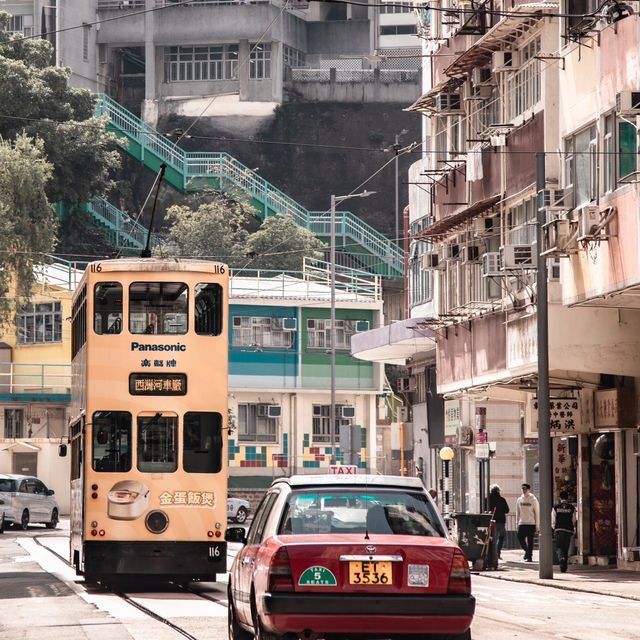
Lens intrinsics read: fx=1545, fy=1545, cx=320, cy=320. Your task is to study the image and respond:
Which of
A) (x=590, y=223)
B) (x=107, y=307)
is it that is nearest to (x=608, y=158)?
(x=590, y=223)

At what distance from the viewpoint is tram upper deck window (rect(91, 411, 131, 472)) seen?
21328mm

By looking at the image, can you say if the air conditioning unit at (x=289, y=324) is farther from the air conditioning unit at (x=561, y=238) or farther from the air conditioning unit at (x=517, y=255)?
the air conditioning unit at (x=561, y=238)

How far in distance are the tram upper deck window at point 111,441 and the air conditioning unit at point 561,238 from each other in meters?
7.73

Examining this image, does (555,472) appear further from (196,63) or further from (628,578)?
(196,63)

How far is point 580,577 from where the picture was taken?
88.4 ft

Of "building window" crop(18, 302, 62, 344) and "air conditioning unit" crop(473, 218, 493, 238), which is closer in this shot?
"air conditioning unit" crop(473, 218, 493, 238)

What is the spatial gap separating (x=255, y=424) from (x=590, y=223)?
42.9 m

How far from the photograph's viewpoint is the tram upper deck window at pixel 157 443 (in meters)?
21.5

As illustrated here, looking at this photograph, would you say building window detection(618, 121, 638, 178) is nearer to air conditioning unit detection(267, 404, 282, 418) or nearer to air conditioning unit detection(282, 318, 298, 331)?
air conditioning unit detection(267, 404, 282, 418)

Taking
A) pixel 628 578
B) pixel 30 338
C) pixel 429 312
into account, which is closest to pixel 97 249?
pixel 30 338

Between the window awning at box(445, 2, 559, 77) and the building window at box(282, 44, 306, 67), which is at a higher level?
the building window at box(282, 44, 306, 67)

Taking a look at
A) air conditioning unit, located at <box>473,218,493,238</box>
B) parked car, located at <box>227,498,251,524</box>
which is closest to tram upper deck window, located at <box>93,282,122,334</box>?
air conditioning unit, located at <box>473,218,493,238</box>

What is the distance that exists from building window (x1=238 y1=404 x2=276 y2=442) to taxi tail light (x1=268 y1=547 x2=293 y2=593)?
Answer: 53.7 meters

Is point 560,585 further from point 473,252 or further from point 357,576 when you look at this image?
point 357,576
